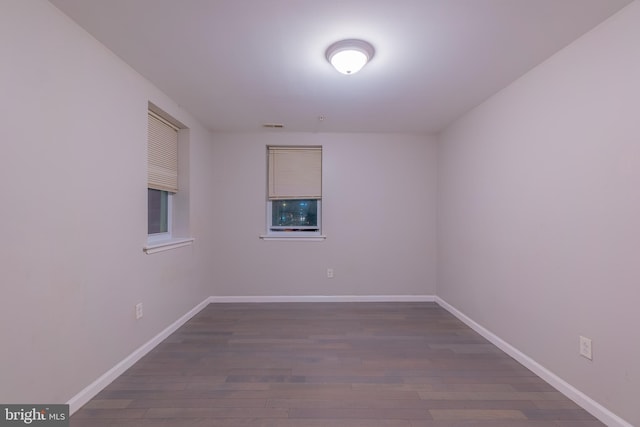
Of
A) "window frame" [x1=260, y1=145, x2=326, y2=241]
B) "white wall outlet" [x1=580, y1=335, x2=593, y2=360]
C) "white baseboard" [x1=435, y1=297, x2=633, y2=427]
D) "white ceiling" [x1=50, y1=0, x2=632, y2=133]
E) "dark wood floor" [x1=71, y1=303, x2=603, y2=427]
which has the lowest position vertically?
"dark wood floor" [x1=71, y1=303, x2=603, y2=427]

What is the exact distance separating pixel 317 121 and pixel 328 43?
1.55 meters

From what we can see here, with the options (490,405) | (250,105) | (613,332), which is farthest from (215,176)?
(613,332)

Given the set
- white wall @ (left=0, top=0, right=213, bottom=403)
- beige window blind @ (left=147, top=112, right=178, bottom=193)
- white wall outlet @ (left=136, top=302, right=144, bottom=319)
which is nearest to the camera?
white wall @ (left=0, top=0, right=213, bottom=403)

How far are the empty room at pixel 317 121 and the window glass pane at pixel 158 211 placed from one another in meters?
0.02

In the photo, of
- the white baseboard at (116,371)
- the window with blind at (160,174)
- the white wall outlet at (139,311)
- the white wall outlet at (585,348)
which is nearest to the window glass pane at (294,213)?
the window with blind at (160,174)

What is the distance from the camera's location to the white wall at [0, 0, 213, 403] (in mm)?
1364

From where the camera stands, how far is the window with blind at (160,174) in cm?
269

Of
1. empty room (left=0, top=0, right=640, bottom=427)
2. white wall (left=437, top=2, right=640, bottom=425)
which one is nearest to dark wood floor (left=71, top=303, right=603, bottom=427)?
empty room (left=0, top=0, right=640, bottom=427)

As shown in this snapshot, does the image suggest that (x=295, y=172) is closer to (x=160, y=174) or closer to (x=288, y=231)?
(x=288, y=231)

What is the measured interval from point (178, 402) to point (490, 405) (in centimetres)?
202

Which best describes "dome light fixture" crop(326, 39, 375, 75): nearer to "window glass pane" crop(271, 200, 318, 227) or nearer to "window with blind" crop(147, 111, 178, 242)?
"window with blind" crop(147, 111, 178, 242)

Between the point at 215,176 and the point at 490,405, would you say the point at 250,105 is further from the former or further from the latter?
the point at 490,405

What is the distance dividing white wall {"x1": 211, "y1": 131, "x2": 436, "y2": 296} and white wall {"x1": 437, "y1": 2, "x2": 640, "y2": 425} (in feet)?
3.56

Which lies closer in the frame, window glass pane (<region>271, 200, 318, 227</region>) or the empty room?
the empty room
